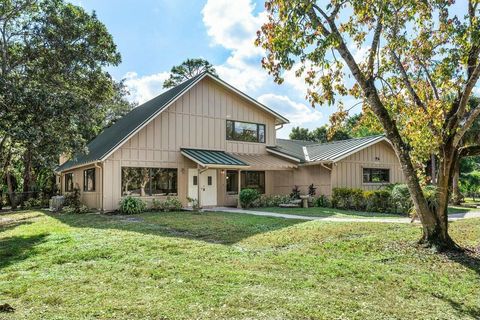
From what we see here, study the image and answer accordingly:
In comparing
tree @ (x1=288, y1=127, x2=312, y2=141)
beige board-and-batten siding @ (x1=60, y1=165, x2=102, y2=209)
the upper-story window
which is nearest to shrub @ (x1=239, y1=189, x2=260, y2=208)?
the upper-story window

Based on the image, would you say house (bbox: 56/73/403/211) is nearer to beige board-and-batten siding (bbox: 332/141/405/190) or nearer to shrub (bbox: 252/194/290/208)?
beige board-and-batten siding (bbox: 332/141/405/190)

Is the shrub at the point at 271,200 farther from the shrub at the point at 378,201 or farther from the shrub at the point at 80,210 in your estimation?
the shrub at the point at 80,210

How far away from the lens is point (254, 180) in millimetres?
22266

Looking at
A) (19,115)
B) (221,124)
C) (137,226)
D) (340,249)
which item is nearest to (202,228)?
(137,226)

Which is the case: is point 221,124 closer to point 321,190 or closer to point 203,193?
point 203,193

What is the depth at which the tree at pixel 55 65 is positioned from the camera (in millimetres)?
12773

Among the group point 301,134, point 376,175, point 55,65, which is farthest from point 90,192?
point 301,134

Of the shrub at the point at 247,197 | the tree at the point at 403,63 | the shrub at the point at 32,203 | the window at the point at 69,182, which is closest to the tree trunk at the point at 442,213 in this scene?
the tree at the point at 403,63

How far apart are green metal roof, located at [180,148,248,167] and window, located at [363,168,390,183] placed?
828cm

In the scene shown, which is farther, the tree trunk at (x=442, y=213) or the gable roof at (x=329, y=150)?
the gable roof at (x=329, y=150)

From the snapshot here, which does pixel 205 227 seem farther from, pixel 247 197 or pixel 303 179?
pixel 303 179

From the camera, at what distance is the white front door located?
768 inches

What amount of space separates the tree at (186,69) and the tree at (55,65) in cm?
2044

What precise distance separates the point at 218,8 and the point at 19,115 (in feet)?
24.7
